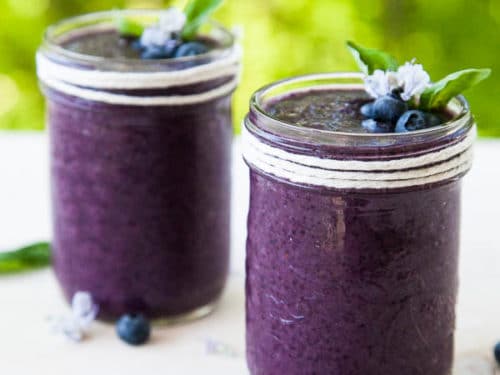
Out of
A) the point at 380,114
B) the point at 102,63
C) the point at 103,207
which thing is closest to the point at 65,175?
the point at 103,207

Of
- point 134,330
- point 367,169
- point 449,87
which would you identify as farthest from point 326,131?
point 134,330

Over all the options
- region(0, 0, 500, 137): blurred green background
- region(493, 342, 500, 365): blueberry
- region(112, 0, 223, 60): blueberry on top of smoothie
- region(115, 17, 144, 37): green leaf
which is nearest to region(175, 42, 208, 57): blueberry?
region(112, 0, 223, 60): blueberry on top of smoothie

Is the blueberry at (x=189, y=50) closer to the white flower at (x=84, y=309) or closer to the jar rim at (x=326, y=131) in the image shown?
the jar rim at (x=326, y=131)

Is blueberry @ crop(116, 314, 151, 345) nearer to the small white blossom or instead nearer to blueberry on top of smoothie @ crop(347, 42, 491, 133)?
the small white blossom

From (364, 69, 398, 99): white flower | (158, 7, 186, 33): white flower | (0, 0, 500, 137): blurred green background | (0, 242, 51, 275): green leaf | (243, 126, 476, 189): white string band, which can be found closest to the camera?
(243, 126, 476, 189): white string band

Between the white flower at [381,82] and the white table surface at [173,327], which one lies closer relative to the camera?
the white flower at [381,82]

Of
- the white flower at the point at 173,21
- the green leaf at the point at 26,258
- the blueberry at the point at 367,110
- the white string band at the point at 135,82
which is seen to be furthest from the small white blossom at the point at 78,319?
the blueberry at the point at 367,110

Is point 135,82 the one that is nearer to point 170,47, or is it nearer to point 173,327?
point 170,47
